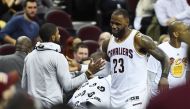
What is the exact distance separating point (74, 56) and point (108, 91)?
112 inches

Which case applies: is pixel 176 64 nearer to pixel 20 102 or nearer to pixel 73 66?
pixel 73 66

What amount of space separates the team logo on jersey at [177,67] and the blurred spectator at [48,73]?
130 cm

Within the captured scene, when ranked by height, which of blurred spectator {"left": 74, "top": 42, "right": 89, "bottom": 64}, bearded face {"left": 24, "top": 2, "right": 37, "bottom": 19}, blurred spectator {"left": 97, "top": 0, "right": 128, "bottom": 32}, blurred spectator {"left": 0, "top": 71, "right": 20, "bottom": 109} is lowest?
blurred spectator {"left": 97, "top": 0, "right": 128, "bottom": 32}

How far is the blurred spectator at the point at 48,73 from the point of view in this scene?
8461 mm

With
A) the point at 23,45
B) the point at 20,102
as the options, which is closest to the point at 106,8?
the point at 23,45

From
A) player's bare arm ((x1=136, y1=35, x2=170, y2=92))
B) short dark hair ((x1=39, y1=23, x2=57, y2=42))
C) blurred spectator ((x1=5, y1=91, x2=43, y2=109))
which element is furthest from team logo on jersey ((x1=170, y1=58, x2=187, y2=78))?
blurred spectator ((x1=5, y1=91, x2=43, y2=109))

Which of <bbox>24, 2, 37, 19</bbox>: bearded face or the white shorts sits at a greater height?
the white shorts

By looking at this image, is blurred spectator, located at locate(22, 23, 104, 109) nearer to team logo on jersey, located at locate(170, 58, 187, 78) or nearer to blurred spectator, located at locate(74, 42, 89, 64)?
team logo on jersey, located at locate(170, 58, 187, 78)

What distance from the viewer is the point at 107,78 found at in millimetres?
8883

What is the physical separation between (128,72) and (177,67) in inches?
43.1

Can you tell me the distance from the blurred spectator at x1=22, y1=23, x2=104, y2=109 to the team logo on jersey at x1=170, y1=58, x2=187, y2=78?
1.30 meters

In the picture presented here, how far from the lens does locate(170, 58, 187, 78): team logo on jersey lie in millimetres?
9273

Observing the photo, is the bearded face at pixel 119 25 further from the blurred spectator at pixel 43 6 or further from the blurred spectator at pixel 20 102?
the blurred spectator at pixel 43 6

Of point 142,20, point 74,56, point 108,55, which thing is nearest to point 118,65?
point 108,55
